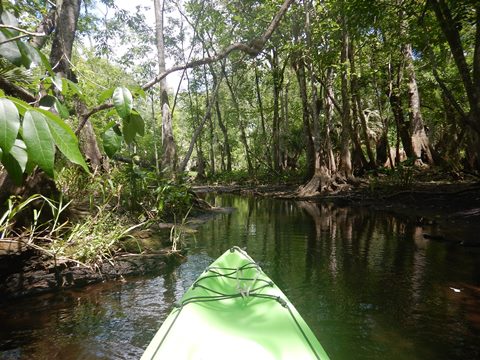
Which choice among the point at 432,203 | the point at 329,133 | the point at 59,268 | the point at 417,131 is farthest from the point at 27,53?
the point at 417,131

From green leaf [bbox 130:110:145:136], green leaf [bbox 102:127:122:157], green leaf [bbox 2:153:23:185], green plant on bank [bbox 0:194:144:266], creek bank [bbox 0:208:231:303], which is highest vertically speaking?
green leaf [bbox 130:110:145:136]

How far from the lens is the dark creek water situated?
128 inches

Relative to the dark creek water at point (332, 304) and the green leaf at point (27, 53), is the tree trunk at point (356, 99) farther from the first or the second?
the green leaf at point (27, 53)

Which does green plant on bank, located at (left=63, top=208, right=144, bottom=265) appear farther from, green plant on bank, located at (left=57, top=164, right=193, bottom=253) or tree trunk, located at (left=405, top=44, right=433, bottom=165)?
tree trunk, located at (left=405, top=44, right=433, bottom=165)

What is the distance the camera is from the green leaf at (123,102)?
44.9 inches

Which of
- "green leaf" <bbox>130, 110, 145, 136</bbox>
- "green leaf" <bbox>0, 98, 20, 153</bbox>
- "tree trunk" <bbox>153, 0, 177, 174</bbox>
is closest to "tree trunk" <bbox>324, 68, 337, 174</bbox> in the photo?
"tree trunk" <bbox>153, 0, 177, 174</bbox>

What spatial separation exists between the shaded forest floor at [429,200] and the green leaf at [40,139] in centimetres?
738

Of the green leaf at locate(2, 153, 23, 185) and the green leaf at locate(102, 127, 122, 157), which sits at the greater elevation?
the green leaf at locate(102, 127, 122, 157)

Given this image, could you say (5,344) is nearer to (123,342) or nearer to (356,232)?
(123,342)

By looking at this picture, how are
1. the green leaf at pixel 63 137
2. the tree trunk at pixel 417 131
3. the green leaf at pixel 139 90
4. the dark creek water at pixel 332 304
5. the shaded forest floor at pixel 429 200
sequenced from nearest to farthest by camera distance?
the green leaf at pixel 63 137
the green leaf at pixel 139 90
the dark creek water at pixel 332 304
the shaded forest floor at pixel 429 200
the tree trunk at pixel 417 131

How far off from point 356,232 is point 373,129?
1202 cm

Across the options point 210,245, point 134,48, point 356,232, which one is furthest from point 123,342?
point 134,48

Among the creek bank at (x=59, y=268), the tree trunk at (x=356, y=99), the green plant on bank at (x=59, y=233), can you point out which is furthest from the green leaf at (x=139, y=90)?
the tree trunk at (x=356, y=99)

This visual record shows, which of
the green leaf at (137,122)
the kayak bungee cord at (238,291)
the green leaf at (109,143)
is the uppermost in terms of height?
the green leaf at (137,122)
